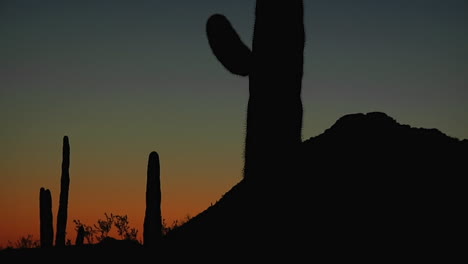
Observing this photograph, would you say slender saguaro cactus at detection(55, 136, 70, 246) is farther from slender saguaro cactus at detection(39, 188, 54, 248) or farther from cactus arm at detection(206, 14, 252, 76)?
cactus arm at detection(206, 14, 252, 76)

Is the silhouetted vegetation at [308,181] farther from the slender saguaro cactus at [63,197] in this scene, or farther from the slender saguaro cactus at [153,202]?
the slender saguaro cactus at [63,197]

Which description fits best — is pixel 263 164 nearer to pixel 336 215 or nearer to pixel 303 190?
pixel 303 190

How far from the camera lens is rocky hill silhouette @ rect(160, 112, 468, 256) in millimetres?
7426

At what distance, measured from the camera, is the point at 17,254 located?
45.9 feet

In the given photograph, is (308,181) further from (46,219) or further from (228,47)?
(46,219)

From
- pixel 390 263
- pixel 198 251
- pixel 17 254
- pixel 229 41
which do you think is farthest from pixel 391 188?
pixel 17 254

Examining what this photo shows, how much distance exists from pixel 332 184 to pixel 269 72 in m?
2.17

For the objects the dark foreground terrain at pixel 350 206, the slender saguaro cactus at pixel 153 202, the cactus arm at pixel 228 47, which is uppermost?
the cactus arm at pixel 228 47

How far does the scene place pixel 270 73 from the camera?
9883 millimetres

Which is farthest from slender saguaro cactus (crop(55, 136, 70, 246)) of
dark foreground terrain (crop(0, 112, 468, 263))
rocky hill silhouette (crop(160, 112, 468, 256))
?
rocky hill silhouette (crop(160, 112, 468, 256))

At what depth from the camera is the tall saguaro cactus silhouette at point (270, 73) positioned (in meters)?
9.47

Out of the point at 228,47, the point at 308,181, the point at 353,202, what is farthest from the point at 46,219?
the point at 353,202

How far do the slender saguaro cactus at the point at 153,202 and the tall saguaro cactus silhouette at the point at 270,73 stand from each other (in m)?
5.30

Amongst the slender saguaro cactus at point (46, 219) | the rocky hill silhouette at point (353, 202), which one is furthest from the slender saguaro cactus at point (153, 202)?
the rocky hill silhouette at point (353, 202)
